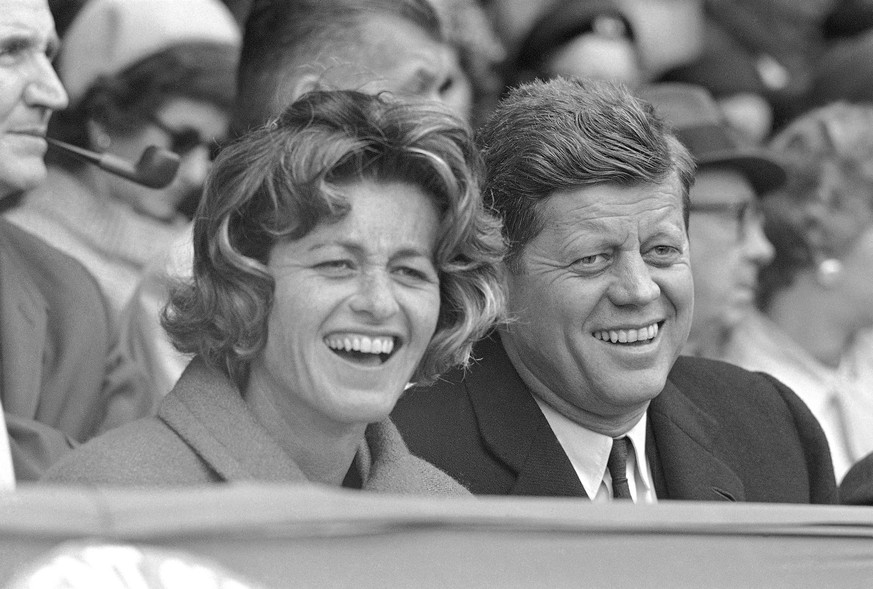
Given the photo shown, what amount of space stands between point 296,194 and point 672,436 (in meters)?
1.08

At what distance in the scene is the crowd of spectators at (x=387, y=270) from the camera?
2.37 metres

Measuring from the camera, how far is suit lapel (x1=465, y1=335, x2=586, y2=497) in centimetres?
277

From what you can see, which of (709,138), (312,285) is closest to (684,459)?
(312,285)

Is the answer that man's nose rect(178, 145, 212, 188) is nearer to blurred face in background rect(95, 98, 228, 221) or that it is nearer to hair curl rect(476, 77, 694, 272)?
blurred face in background rect(95, 98, 228, 221)

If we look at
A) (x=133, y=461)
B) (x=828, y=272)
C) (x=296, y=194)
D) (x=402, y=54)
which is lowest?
(x=828, y=272)

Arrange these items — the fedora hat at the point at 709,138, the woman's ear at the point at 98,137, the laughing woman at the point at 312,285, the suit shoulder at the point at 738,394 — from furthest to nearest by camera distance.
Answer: the fedora hat at the point at 709,138 → the woman's ear at the point at 98,137 → the suit shoulder at the point at 738,394 → the laughing woman at the point at 312,285

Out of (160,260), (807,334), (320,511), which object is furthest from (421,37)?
(320,511)

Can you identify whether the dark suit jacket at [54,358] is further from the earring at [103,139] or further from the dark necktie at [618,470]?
the dark necktie at [618,470]

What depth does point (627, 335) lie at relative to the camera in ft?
9.16

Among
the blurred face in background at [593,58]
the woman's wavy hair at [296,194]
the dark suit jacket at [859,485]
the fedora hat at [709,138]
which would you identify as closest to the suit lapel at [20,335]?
the woman's wavy hair at [296,194]

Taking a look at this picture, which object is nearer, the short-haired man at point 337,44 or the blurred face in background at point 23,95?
the blurred face in background at point 23,95

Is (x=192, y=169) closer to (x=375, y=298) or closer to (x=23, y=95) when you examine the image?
(x=23, y=95)

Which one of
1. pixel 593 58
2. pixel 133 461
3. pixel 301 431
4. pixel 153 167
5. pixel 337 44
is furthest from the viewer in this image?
pixel 593 58

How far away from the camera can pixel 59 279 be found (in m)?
3.29
